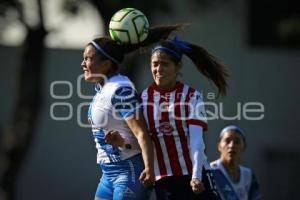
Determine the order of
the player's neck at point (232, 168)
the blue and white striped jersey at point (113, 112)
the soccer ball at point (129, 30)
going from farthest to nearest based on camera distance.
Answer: the player's neck at point (232, 168) < the soccer ball at point (129, 30) < the blue and white striped jersey at point (113, 112)

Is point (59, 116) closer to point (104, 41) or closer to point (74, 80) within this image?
point (74, 80)

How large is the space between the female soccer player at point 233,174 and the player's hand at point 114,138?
219 centimetres

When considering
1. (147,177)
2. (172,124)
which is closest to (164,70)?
(172,124)

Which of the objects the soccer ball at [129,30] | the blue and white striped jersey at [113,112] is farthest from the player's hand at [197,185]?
the soccer ball at [129,30]

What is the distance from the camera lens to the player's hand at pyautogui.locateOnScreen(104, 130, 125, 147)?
713cm

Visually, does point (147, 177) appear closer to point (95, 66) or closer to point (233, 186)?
point (95, 66)

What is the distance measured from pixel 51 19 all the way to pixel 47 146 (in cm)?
358

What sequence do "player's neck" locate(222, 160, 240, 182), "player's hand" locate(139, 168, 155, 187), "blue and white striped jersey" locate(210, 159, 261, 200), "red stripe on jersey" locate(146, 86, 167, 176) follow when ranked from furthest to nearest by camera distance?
"player's neck" locate(222, 160, 240, 182)
"blue and white striped jersey" locate(210, 159, 261, 200)
"red stripe on jersey" locate(146, 86, 167, 176)
"player's hand" locate(139, 168, 155, 187)

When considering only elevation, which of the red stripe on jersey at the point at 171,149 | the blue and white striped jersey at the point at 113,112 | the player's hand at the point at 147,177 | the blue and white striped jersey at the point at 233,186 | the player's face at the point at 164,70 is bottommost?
the blue and white striped jersey at the point at 233,186

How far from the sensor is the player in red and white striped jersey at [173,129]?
7180 millimetres

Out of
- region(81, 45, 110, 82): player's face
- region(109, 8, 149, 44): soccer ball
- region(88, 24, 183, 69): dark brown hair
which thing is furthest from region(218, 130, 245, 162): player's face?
region(81, 45, 110, 82): player's face

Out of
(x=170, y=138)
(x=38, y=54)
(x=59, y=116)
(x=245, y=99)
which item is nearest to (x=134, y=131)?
(x=170, y=138)

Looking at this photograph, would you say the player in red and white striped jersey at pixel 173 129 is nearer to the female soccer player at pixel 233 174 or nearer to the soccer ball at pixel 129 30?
the soccer ball at pixel 129 30

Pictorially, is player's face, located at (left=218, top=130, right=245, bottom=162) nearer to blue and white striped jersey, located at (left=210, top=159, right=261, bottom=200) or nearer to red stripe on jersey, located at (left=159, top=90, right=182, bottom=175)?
blue and white striped jersey, located at (left=210, top=159, right=261, bottom=200)
